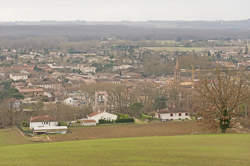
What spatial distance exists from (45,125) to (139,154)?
50.1 ft

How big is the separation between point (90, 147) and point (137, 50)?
230 feet

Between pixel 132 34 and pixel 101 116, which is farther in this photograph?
pixel 132 34

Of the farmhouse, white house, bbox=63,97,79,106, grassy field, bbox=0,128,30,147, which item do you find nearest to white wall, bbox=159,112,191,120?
white house, bbox=63,97,79,106

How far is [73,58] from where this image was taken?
72.6m

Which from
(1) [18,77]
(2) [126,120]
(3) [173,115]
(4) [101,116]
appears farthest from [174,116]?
(1) [18,77]

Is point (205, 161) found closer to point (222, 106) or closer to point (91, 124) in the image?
point (222, 106)

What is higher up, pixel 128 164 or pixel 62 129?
pixel 128 164

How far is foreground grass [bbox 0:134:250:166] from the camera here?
9.33 meters

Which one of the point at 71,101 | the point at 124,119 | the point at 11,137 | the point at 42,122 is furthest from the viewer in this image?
the point at 71,101

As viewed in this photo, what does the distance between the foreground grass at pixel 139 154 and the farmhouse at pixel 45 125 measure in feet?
A: 35.9

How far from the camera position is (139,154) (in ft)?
33.0

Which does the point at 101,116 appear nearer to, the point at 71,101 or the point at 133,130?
the point at 133,130

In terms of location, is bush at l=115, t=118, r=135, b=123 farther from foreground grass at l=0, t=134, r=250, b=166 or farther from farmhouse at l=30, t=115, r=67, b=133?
foreground grass at l=0, t=134, r=250, b=166

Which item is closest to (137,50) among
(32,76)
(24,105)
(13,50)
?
(13,50)
